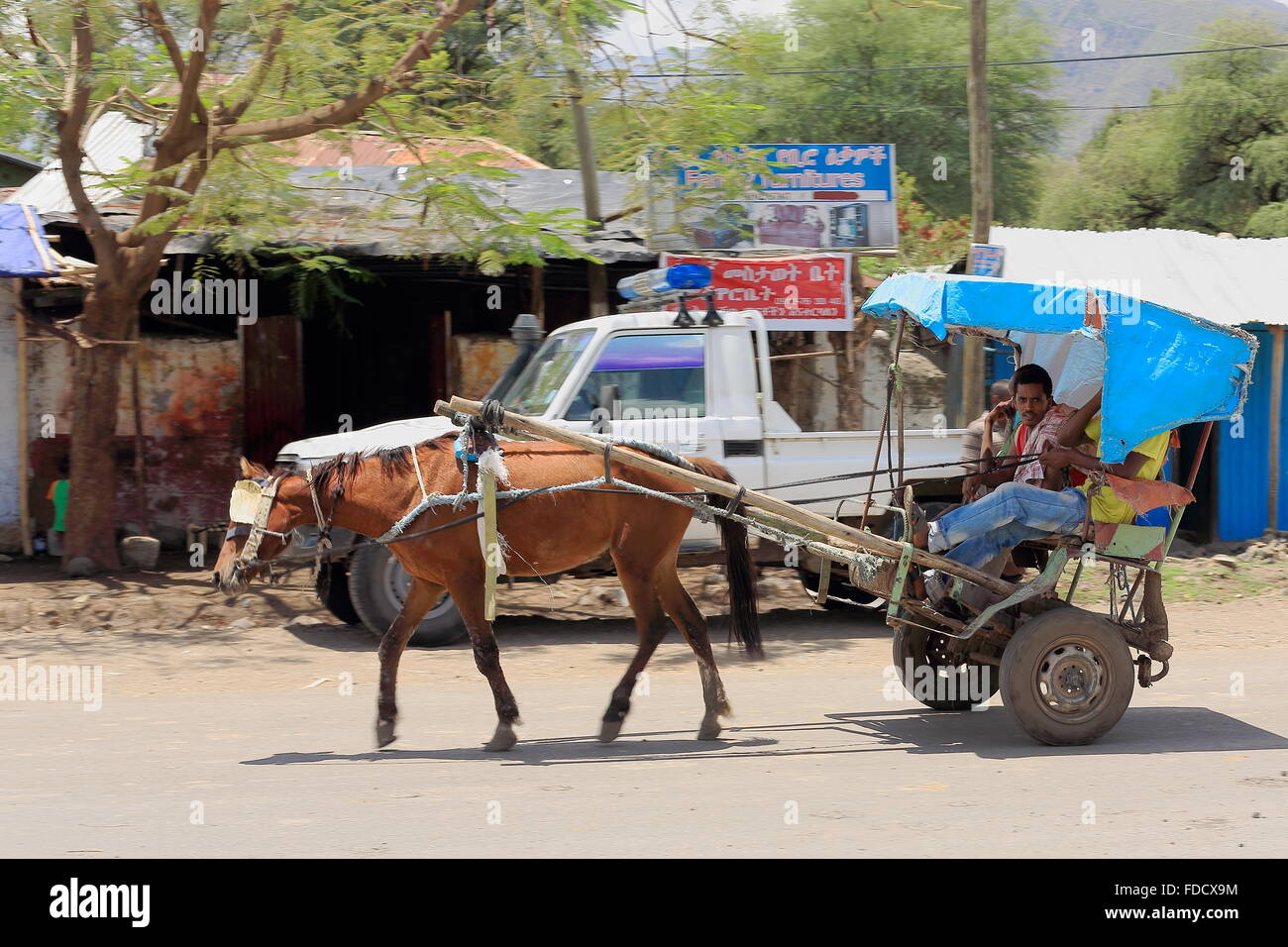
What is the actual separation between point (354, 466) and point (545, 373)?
9.33 feet

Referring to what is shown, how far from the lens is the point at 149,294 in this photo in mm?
13000

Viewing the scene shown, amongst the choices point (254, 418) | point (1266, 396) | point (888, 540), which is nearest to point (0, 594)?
point (254, 418)

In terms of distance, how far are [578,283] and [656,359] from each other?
13.7ft

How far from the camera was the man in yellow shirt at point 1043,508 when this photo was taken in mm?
6184

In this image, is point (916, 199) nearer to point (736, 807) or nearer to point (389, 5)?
point (389, 5)

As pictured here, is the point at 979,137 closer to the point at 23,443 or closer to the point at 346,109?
the point at 346,109

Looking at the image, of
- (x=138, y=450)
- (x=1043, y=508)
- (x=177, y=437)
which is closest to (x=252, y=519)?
(x=1043, y=508)

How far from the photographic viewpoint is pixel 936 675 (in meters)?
7.07

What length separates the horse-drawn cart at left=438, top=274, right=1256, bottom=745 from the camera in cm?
598

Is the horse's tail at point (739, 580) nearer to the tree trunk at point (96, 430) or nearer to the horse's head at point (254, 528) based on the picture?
the horse's head at point (254, 528)

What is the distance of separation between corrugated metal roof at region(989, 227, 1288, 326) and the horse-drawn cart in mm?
6775

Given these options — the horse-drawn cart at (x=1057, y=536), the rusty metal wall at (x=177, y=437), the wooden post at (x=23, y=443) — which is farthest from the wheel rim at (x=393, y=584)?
the wooden post at (x=23, y=443)

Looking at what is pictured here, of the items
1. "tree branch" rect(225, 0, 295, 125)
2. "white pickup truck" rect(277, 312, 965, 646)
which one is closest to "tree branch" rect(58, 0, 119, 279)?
"tree branch" rect(225, 0, 295, 125)

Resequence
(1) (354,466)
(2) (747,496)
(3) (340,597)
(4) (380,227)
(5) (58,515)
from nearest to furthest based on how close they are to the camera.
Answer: (2) (747,496), (1) (354,466), (3) (340,597), (5) (58,515), (4) (380,227)
